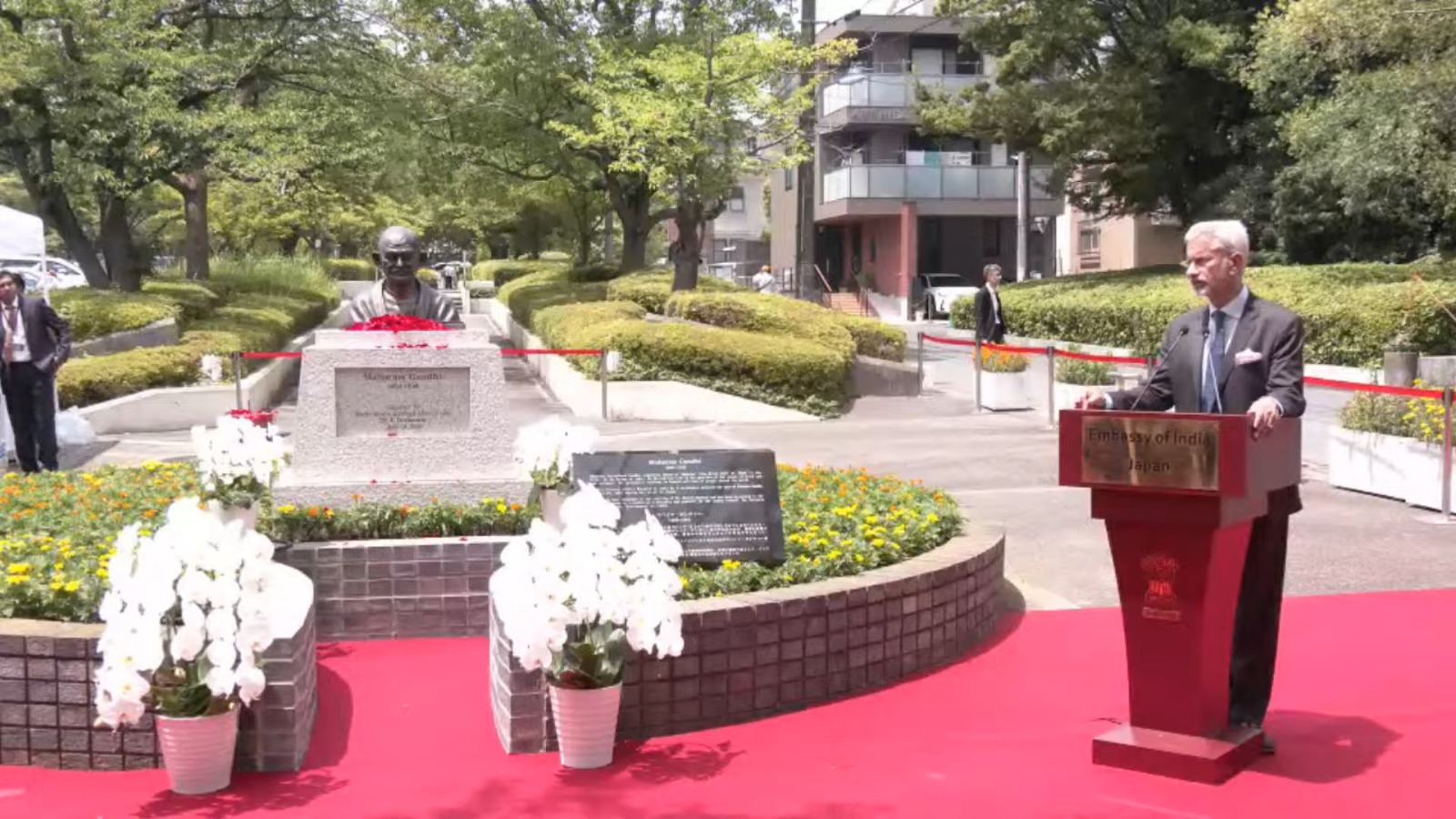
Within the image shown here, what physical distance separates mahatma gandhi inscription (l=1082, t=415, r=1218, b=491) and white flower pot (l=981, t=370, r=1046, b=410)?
1392cm

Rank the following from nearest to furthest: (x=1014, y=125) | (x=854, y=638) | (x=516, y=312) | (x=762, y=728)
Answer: (x=762, y=728)
(x=854, y=638)
(x=1014, y=125)
(x=516, y=312)

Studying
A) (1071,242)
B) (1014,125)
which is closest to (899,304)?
(1071,242)

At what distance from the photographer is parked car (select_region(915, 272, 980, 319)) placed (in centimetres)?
4262

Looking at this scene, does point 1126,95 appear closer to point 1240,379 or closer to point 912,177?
point 912,177

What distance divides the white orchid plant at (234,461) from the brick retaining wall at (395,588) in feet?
1.72

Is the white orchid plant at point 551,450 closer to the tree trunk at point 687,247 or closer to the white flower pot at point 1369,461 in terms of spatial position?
the white flower pot at point 1369,461

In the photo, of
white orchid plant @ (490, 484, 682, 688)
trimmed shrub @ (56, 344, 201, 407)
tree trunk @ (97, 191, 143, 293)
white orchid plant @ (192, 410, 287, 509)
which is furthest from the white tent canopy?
white orchid plant @ (490, 484, 682, 688)

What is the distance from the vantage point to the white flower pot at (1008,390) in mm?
18422

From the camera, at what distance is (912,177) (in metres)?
42.4

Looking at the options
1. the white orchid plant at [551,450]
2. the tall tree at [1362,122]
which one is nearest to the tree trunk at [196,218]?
the tall tree at [1362,122]

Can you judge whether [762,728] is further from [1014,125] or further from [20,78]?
[1014,125]

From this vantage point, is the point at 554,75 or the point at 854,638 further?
the point at 554,75

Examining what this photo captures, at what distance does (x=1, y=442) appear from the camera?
12852 mm

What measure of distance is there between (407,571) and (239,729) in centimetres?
196
